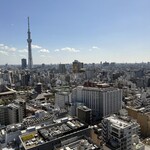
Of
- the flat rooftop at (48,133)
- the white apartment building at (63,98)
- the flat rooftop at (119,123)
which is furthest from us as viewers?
the white apartment building at (63,98)

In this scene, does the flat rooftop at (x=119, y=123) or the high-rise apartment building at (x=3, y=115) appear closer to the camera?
the flat rooftop at (x=119, y=123)

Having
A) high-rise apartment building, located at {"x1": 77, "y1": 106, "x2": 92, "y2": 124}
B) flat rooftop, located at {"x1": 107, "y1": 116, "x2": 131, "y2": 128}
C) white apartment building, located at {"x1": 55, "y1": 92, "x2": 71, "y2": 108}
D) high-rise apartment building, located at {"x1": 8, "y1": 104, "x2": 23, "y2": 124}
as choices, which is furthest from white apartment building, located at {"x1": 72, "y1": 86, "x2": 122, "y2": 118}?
A: high-rise apartment building, located at {"x1": 8, "y1": 104, "x2": 23, "y2": 124}

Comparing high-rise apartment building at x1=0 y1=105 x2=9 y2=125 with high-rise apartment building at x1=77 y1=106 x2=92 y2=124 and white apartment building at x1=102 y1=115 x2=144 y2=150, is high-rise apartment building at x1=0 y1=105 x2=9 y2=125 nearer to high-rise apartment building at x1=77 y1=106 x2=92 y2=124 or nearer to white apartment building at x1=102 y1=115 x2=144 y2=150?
high-rise apartment building at x1=77 y1=106 x2=92 y2=124

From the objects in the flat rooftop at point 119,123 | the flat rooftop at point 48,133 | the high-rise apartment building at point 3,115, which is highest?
the flat rooftop at point 119,123

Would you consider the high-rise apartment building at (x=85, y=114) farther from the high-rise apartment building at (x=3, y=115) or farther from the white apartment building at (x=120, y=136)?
the high-rise apartment building at (x=3, y=115)

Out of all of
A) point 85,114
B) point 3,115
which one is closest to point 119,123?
point 85,114

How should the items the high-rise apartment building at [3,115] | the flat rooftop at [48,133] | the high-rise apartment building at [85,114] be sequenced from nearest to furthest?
the flat rooftop at [48,133]
the high-rise apartment building at [85,114]
the high-rise apartment building at [3,115]

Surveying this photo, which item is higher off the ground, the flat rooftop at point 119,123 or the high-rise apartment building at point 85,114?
the flat rooftop at point 119,123

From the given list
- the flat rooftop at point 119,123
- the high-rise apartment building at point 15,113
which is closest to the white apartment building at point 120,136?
the flat rooftop at point 119,123

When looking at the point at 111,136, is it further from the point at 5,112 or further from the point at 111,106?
the point at 5,112
